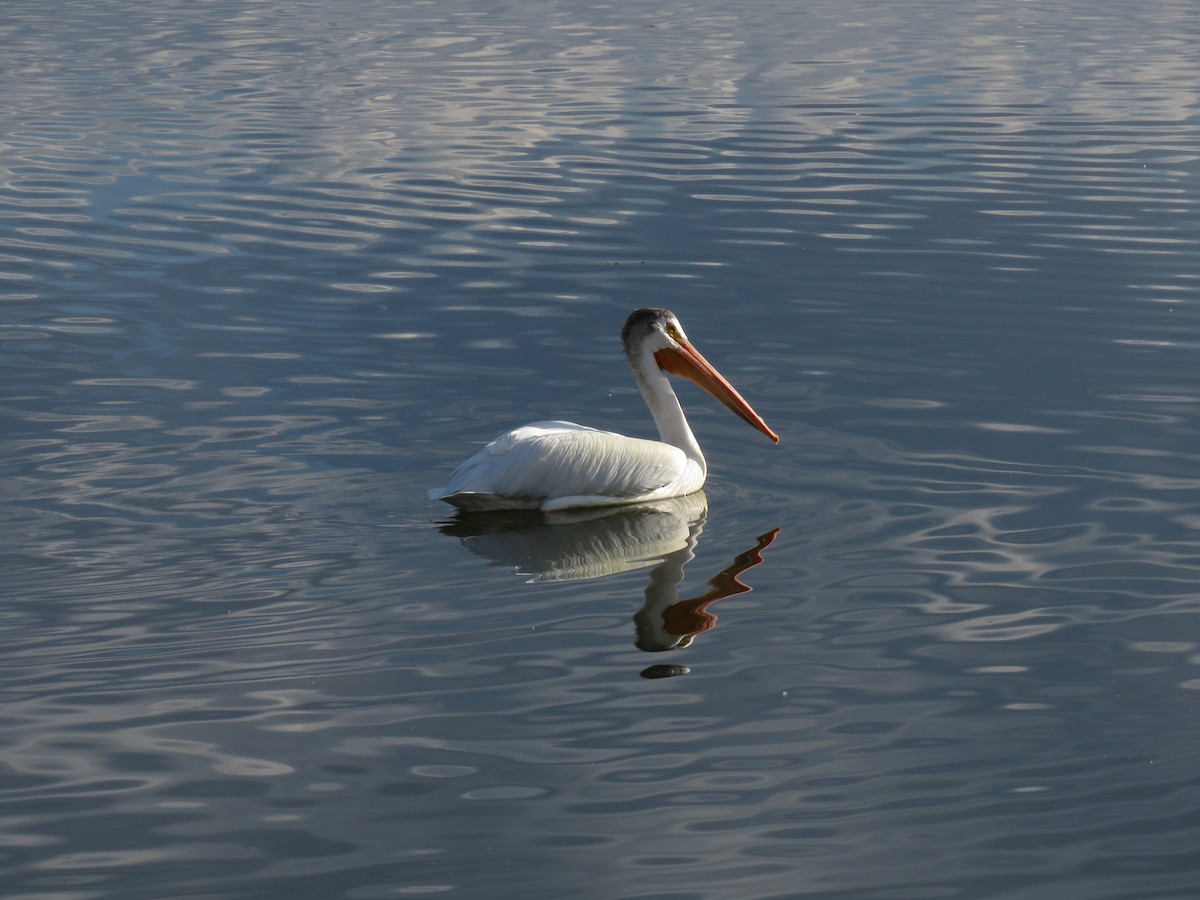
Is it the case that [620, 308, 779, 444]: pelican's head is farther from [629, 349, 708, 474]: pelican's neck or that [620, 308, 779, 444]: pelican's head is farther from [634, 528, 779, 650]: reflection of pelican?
[634, 528, 779, 650]: reflection of pelican

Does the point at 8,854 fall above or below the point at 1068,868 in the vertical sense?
above

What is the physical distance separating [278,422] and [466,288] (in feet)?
9.80

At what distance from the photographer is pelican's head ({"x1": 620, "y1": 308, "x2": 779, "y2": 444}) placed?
806cm

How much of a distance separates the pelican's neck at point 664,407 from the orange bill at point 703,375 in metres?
0.09

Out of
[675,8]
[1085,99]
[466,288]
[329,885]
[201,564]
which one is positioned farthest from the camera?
[675,8]

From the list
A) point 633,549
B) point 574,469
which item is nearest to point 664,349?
point 574,469

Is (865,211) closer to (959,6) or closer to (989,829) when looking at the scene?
(989,829)

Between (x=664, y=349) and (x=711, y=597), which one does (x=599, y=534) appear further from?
(x=664, y=349)

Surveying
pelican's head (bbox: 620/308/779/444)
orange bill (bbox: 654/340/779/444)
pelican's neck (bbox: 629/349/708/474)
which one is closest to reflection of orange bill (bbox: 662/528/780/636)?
pelican's neck (bbox: 629/349/708/474)

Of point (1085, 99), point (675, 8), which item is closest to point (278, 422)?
point (1085, 99)

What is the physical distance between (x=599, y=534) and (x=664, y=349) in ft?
4.68

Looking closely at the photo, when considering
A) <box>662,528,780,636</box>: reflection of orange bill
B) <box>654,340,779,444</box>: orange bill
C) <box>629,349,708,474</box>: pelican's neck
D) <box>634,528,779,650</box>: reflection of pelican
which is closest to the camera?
<box>634,528,779,650</box>: reflection of pelican

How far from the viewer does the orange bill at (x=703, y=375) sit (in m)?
7.95

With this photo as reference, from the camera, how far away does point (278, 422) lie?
26.4 feet
